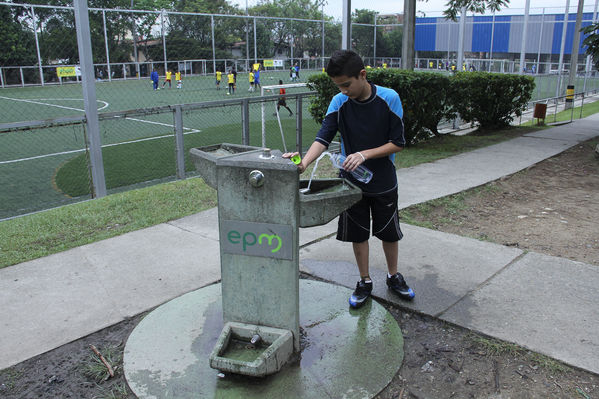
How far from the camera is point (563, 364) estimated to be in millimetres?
2938

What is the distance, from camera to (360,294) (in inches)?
143

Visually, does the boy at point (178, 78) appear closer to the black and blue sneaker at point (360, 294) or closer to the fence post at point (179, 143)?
the fence post at point (179, 143)

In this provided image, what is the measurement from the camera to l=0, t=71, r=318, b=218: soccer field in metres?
8.46

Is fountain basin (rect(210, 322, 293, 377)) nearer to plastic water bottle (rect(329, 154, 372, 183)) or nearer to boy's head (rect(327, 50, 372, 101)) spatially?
plastic water bottle (rect(329, 154, 372, 183))

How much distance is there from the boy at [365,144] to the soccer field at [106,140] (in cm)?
457

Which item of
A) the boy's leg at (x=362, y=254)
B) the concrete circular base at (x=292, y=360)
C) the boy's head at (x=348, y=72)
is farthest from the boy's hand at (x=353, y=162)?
the concrete circular base at (x=292, y=360)

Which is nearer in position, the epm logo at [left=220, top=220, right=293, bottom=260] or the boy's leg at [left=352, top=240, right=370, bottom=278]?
the epm logo at [left=220, top=220, right=293, bottom=260]

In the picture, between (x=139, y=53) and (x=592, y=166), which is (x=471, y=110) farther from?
(x=139, y=53)

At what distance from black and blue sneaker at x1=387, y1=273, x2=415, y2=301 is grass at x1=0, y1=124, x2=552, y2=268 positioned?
284cm

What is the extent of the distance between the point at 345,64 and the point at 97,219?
146 inches

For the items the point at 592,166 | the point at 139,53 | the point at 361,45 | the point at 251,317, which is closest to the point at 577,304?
the point at 251,317

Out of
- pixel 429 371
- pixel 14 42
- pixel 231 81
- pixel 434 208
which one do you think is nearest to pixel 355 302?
pixel 429 371

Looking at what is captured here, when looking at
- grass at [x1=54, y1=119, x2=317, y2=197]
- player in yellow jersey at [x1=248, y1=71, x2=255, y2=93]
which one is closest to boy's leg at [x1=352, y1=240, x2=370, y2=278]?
grass at [x1=54, y1=119, x2=317, y2=197]

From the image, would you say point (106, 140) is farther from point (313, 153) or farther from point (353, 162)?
point (353, 162)
